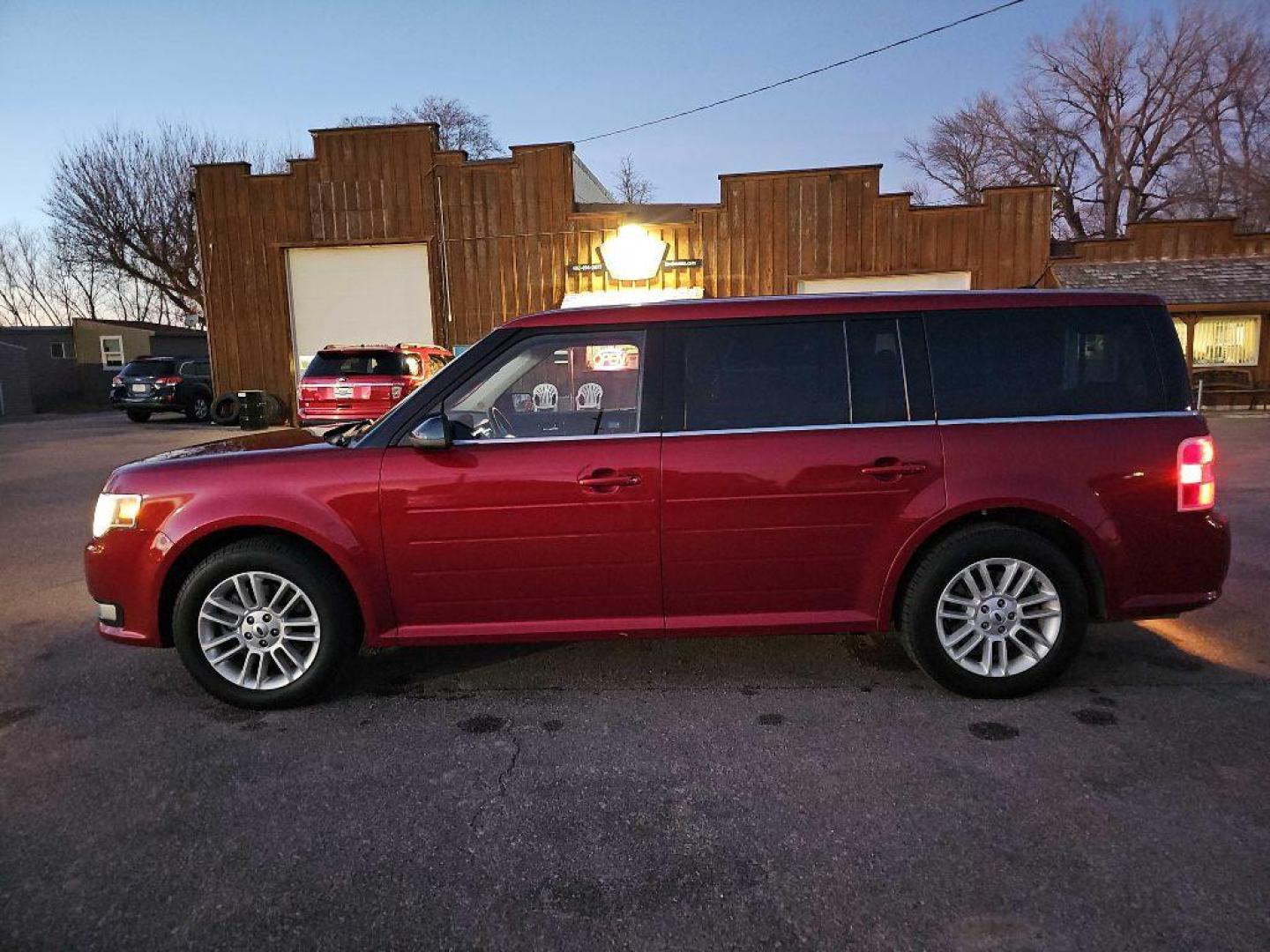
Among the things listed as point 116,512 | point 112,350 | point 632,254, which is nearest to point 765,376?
point 116,512

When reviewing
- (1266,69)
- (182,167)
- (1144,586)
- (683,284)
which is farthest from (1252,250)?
(182,167)

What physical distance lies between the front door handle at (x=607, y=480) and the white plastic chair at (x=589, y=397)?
0.39 metres

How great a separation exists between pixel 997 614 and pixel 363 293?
1950 centimetres

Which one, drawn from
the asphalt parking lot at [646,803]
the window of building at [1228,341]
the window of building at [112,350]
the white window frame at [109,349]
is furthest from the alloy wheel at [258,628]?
the window of building at [112,350]

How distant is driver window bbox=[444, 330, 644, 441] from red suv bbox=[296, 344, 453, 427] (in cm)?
963

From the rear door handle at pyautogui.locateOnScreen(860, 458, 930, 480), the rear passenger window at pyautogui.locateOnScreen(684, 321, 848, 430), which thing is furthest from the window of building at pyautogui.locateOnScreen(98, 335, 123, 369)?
the rear door handle at pyautogui.locateOnScreen(860, 458, 930, 480)

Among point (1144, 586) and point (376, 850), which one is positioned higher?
point (1144, 586)

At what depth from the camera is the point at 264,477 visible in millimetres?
3551

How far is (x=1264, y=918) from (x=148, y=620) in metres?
4.20

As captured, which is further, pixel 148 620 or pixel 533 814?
pixel 148 620

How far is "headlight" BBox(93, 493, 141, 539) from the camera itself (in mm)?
3598

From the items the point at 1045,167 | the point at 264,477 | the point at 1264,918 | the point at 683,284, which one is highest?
the point at 1045,167

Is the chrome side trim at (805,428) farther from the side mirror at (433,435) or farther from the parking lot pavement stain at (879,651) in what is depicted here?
the parking lot pavement stain at (879,651)

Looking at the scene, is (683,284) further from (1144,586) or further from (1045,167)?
(1045,167)
